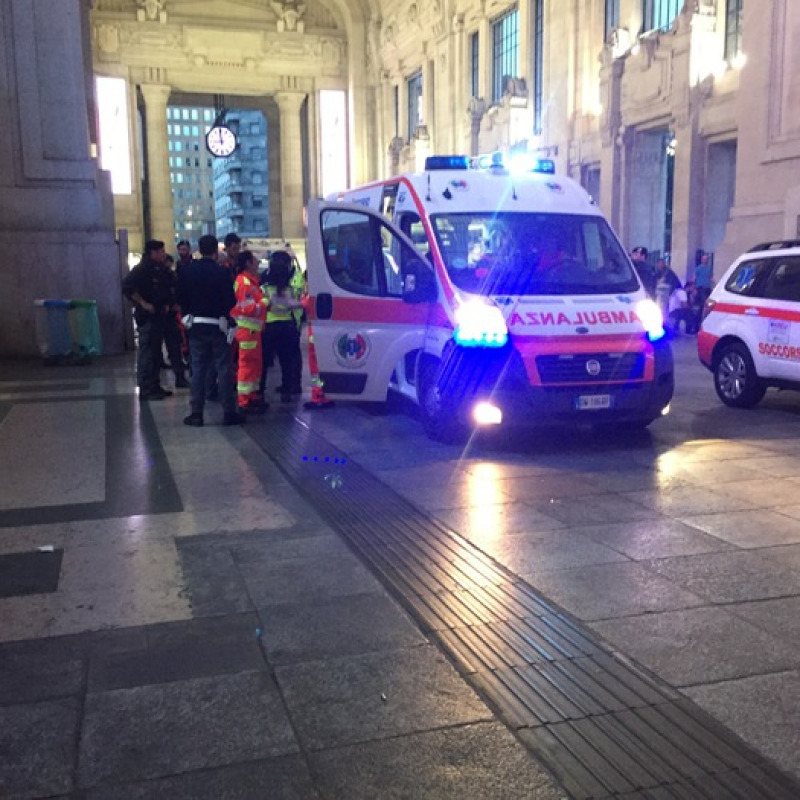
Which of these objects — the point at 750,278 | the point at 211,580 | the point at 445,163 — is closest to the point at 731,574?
the point at 211,580

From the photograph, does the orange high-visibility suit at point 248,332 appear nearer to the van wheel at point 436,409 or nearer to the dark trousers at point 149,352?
the dark trousers at point 149,352

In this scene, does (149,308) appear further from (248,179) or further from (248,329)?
(248,179)

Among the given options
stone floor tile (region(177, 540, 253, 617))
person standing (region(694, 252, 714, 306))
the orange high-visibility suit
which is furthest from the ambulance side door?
person standing (region(694, 252, 714, 306))

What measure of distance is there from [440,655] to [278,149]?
1694 inches

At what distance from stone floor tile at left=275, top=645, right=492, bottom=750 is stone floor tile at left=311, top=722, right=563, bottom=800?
0.08 meters

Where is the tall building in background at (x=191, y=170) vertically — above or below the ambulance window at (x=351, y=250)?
above

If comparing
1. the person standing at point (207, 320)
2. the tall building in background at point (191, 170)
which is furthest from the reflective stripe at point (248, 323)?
the tall building in background at point (191, 170)

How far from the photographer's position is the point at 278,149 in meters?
43.9

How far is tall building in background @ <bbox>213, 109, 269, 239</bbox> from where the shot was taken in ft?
299

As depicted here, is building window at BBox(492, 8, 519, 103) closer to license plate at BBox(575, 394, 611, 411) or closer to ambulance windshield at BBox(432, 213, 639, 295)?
ambulance windshield at BBox(432, 213, 639, 295)

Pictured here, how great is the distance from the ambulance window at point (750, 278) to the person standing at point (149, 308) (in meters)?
6.86

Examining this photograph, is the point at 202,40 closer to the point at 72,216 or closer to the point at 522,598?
the point at 72,216

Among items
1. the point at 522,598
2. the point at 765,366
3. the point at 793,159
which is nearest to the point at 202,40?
the point at 793,159

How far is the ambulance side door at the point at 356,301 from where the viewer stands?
8.54 m
